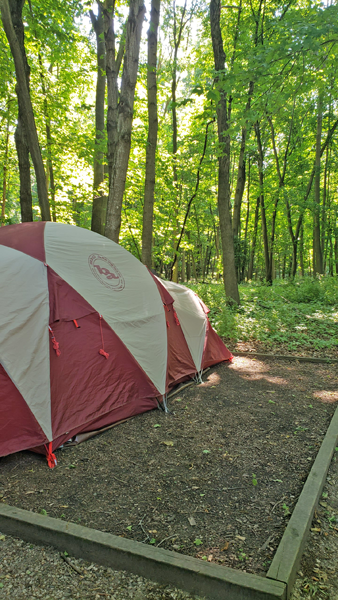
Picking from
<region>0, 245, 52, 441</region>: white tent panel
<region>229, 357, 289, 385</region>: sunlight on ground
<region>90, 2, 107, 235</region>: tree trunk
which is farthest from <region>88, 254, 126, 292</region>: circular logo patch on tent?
<region>90, 2, 107, 235</region>: tree trunk

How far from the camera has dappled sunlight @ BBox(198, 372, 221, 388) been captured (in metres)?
5.43

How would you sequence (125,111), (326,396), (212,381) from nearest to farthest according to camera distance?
1. (326,396)
2. (212,381)
3. (125,111)

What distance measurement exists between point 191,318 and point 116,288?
63.9 inches

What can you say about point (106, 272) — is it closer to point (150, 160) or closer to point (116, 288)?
point (116, 288)

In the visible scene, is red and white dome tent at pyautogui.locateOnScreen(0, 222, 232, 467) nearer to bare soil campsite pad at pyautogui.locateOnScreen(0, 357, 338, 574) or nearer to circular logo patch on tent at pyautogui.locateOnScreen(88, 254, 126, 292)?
circular logo patch on tent at pyautogui.locateOnScreen(88, 254, 126, 292)

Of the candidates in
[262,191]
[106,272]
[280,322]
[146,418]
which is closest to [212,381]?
[146,418]

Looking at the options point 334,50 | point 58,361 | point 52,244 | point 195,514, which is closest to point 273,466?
point 195,514

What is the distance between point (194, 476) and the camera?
10.4 ft

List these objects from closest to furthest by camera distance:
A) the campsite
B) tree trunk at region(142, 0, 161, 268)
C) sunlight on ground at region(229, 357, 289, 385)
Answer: the campsite < sunlight on ground at region(229, 357, 289, 385) < tree trunk at region(142, 0, 161, 268)

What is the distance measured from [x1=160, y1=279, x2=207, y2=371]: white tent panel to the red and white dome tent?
27cm

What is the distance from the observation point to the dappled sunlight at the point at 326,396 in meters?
4.82

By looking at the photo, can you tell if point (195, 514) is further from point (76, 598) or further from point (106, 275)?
point (106, 275)

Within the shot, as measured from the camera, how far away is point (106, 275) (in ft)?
14.9

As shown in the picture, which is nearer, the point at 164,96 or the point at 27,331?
the point at 27,331
